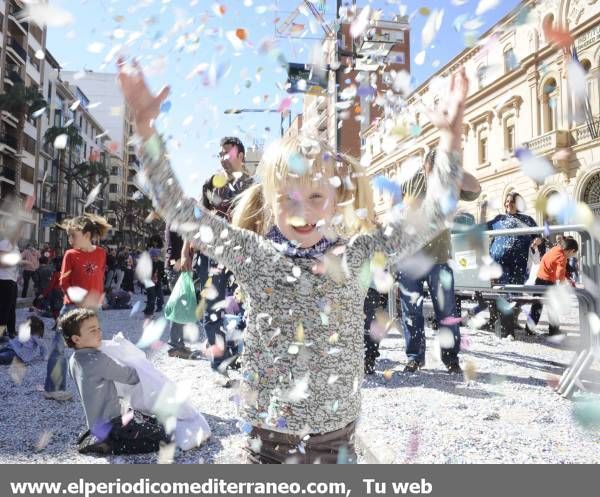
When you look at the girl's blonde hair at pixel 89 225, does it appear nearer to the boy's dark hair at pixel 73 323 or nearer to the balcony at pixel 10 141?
the boy's dark hair at pixel 73 323

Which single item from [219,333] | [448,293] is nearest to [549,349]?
[448,293]

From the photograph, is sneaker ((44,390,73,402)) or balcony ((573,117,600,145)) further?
balcony ((573,117,600,145))

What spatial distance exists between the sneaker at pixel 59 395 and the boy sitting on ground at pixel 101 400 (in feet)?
2.86

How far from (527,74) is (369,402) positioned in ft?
77.8

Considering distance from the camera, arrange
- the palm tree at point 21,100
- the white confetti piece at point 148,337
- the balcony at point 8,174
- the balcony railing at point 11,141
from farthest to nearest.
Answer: the balcony railing at point 11,141 → the balcony at point 8,174 → the palm tree at point 21,100 → the white confetti piece at point 148,337

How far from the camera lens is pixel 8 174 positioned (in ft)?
129

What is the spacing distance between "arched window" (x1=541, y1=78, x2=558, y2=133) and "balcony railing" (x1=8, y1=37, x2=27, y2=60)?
116 feet

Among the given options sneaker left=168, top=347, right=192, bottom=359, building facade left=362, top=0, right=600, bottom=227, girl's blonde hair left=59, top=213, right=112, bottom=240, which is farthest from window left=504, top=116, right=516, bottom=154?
girl's blonde hair left=59, top=213, right=112, bottom=240

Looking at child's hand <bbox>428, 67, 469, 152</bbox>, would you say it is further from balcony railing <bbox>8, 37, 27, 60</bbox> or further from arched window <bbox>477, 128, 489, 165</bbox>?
balcony railing <bbox>8, 37, 27, 60</bbox>

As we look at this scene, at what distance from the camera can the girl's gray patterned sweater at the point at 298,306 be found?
1.60m

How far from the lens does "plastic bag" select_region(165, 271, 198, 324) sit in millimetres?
4773

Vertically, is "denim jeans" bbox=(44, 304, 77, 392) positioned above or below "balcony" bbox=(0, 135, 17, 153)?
below

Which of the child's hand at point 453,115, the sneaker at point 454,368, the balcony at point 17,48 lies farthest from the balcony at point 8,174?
the child's hand at point 453,115

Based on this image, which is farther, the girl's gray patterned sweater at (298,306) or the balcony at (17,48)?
the balcony at (17,48)
